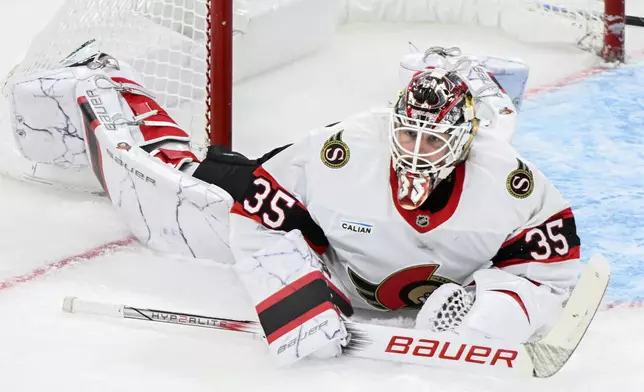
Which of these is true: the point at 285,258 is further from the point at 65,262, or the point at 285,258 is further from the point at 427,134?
the point at 65,262

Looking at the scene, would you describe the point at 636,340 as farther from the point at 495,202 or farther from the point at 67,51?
the point at 67,51

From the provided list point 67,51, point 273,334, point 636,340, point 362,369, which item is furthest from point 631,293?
point 67,51

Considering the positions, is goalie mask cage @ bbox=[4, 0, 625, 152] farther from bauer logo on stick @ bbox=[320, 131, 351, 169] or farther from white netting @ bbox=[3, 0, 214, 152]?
bauer logo on stick @ bbox=[320, 131, 351, 169]

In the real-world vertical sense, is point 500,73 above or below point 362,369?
above

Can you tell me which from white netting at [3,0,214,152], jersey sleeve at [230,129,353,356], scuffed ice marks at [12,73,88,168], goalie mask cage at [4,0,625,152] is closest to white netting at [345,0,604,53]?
goalie mask cage at [4,0,625,152]

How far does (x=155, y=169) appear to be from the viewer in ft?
8.66

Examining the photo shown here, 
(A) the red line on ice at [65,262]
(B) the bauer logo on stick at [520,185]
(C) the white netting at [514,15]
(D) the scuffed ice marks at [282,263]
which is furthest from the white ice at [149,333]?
(C) the white netting at [514,15]

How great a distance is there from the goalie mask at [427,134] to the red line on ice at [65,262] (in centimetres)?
93

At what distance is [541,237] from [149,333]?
34.7 inches

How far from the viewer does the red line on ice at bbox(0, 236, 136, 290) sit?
102 inches

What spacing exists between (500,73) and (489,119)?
47 centimetres

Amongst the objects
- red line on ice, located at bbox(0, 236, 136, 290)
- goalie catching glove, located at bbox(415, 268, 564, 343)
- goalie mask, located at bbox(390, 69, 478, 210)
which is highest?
goalie mask, located at bbox(390, 69, 478, 210)

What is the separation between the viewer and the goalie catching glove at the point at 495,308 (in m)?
2.12

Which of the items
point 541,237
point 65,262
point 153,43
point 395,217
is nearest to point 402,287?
point 395,217
